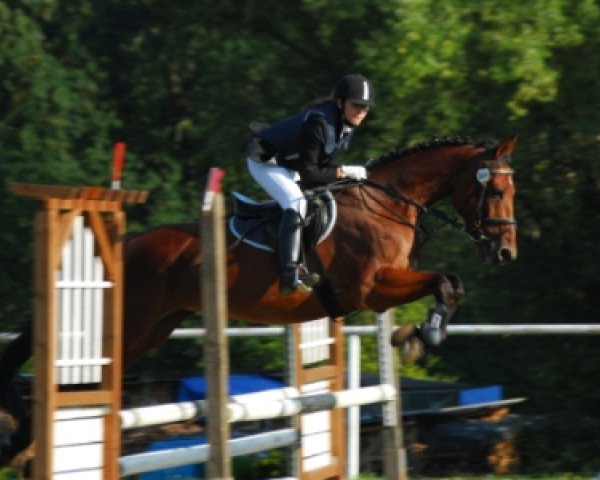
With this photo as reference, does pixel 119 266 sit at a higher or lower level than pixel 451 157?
lower

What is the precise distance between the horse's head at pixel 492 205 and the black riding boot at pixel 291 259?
90 centimetres

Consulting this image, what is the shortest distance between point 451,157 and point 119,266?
8.04 ft

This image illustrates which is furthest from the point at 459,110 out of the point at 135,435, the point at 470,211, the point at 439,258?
the point at 470,211

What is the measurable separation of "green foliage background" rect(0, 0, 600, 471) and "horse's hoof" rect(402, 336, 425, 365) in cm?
458

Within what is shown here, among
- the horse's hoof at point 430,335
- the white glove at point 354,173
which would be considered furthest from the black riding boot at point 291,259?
the horse's hoof at point 430,335

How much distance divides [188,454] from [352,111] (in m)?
1.88

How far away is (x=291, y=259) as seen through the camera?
261 inches

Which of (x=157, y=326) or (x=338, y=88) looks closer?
(x=338, y=88)

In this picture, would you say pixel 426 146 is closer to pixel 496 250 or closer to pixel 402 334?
pixel 496 250

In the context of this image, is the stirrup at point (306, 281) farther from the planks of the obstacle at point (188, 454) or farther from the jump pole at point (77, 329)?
the jump pole at point (77, 329)

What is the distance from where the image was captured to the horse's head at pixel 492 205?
271 inches

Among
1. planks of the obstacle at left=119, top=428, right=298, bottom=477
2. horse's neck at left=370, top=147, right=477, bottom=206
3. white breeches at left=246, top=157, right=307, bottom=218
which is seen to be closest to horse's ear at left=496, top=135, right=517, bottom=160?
horse's neck at left=370, top=147, right=477, bottom=206

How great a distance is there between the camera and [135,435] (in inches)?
376

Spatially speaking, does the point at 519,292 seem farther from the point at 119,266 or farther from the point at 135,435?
the point at 119,266
